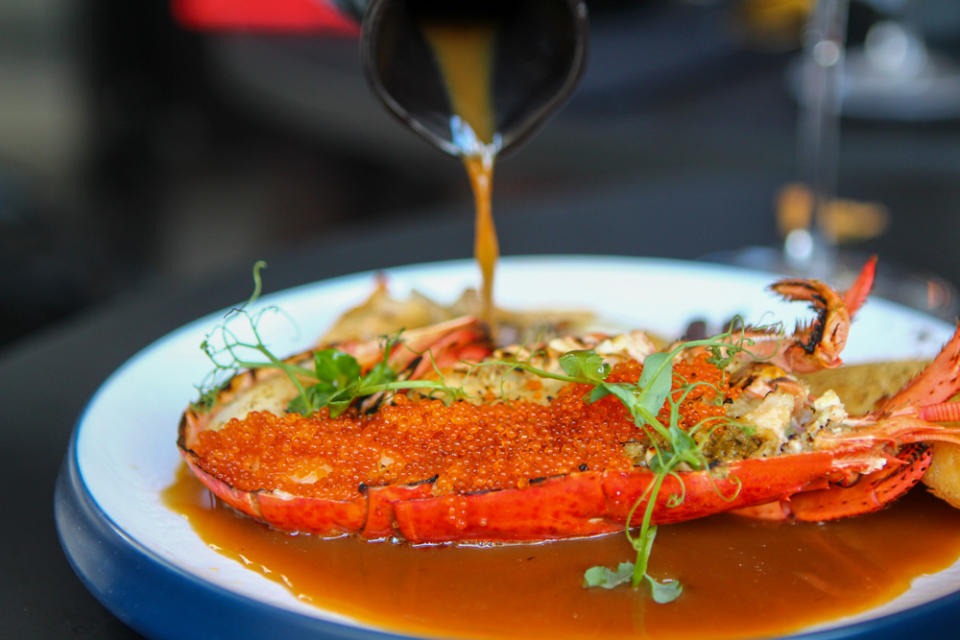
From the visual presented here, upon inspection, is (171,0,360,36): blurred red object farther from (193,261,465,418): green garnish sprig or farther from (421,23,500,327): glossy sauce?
(193,261,465,418): green garnish sprig

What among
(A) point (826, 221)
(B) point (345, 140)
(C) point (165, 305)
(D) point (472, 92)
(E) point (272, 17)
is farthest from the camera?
(E) point (272, 17)

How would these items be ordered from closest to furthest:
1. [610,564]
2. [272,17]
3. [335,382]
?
[610,564]
[335,382]
[272,17]

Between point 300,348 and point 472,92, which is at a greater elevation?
point 472,92

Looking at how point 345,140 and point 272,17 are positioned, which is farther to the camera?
point 272,17

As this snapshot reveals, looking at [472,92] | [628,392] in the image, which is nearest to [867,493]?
[628,392]

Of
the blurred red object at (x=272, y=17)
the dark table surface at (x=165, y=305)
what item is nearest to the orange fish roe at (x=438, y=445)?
the dark table surface at (x=165, y=305)

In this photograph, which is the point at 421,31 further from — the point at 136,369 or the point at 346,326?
the point at 136,369

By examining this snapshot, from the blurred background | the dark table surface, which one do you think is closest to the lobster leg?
the dark table surface

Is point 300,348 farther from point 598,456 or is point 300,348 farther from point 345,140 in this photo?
point 345,140

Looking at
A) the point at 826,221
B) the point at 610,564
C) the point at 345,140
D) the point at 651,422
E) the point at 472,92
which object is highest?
the point at 472,92
